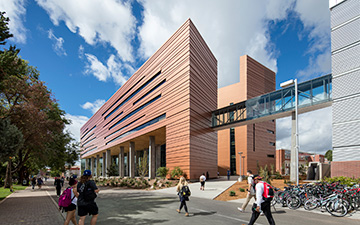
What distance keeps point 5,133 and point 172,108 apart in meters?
21.8

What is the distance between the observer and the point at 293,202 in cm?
1103

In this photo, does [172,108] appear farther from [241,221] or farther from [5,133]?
[241,221]

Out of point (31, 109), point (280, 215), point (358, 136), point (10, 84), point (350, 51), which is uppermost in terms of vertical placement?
point (350, 51)

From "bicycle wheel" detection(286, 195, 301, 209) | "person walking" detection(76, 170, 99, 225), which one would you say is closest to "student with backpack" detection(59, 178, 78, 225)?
"person walking" detection(76, 170, 99, 225)

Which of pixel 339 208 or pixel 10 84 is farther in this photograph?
pixel 10 84

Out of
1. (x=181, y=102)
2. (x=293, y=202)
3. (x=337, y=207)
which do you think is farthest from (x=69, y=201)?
(x=181, y=102)

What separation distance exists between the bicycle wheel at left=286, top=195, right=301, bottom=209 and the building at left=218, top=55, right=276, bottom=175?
123 ft

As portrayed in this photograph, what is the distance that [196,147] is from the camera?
98.9ft

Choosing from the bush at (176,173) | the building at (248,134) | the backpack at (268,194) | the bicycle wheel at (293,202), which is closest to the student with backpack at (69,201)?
the backpack at (268,194)

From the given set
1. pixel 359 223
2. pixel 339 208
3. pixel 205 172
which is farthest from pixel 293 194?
pixel 205 172

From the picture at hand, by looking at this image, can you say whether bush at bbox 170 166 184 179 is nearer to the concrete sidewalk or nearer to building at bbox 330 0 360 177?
the concrete sidewalk

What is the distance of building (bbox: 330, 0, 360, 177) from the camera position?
648 inches

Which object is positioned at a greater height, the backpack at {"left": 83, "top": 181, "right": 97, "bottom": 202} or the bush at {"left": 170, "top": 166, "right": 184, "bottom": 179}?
the backpack at {"left": 83, "top": 181, "right": 97, "bottom": 202}

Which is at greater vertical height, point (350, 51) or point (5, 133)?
point (350, 51)
